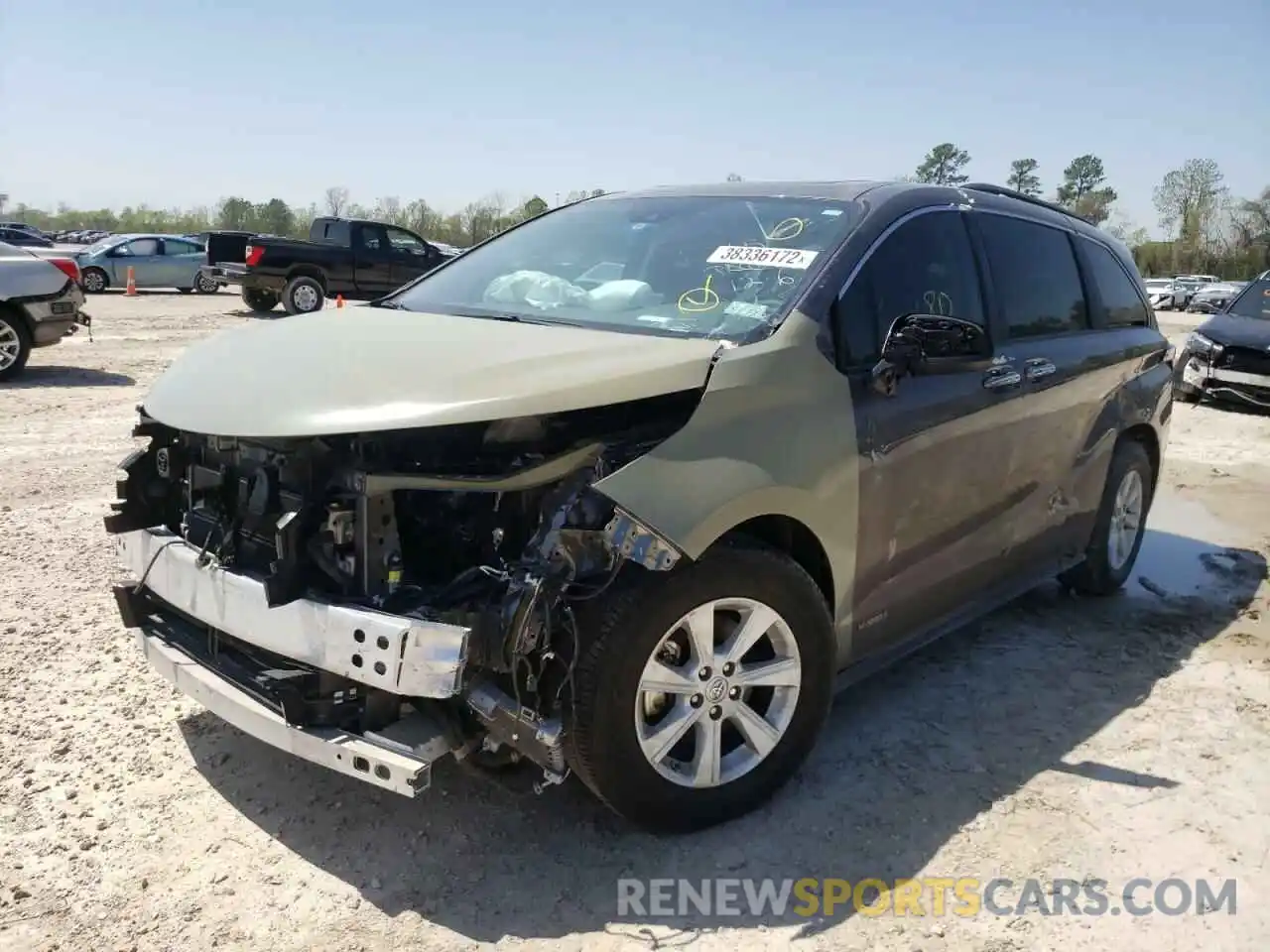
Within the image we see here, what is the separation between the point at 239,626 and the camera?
9.41 ft

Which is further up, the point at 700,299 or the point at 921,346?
the point at 700,299

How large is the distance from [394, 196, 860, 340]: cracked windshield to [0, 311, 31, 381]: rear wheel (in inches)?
333

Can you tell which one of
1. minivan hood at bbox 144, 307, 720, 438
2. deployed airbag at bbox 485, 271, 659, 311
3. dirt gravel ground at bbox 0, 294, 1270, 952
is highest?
deployed airbag at bbox 485, 271, 659, 311

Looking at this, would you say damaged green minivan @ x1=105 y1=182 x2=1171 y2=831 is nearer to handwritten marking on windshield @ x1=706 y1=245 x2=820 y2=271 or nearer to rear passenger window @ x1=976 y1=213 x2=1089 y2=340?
handwritten marking on windshield @ x1=706 y1=245 x2=820 y2=271

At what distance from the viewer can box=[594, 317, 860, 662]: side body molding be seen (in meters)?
2.74

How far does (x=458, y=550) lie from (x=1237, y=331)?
11818 mm

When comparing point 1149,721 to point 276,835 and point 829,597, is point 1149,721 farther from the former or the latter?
point 276,835

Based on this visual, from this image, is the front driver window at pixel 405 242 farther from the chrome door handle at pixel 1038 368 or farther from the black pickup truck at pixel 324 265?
the chrome door handle at pixel 1038 368

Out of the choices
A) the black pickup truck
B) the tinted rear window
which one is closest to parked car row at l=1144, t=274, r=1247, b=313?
the tinted rear window

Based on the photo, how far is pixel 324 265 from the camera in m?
19.3

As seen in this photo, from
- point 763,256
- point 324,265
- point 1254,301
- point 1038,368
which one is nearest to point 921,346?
point 763,256

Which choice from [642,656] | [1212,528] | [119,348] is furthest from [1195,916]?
[119,348]

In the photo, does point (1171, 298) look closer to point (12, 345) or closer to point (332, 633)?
point (12, 345)

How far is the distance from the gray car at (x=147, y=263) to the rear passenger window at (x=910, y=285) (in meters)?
24.0
